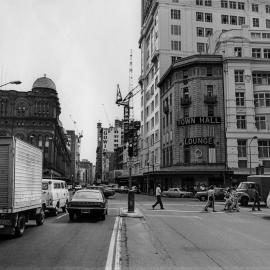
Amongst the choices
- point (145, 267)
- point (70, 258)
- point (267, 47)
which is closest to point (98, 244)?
point (70, 258)

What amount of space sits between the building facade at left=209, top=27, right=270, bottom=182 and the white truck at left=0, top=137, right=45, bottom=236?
50.9m

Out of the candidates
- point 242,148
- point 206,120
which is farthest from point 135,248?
point 206,120

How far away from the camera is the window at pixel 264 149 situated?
64.3m

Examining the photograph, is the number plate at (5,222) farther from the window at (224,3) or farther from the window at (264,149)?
the window at (224,3)

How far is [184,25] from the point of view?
264 feet

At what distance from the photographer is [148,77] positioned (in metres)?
93.8

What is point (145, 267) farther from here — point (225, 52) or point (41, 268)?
point (225, 52)

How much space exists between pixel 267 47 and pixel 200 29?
17239 mm

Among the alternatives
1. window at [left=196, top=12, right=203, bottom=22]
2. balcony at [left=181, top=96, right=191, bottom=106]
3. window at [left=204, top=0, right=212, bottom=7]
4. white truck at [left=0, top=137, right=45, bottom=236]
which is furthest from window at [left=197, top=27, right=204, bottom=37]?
white truck at [left=0, top=137, right=45, bottom=236]

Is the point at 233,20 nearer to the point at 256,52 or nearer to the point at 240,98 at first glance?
the point at 256,52

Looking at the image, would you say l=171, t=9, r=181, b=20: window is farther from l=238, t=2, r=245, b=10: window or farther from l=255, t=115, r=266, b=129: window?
l=255, t=115, r=266, b=129: window

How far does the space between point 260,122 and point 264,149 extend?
424 centimetres

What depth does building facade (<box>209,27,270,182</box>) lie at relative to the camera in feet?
208

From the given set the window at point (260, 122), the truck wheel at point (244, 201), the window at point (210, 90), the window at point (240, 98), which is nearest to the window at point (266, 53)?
the window at point (240, 98)
